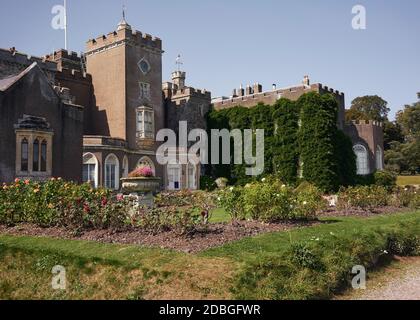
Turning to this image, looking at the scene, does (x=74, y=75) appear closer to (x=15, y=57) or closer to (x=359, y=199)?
(x=15, y=57)

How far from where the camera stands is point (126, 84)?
3192cm

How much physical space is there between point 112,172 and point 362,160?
75.9ft

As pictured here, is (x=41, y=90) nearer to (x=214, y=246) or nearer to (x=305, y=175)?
(x=214, y=246)

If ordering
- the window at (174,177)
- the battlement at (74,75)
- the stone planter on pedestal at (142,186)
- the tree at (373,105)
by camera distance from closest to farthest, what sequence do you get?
1. the stone planter on pedestal at (142,186)
2. the battlement at (74,75)
3. the window at (174,177)
4. the tree at (373,105)

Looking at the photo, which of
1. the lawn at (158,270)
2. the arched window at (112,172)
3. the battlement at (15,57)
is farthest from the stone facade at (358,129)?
the lawn at (158,270)

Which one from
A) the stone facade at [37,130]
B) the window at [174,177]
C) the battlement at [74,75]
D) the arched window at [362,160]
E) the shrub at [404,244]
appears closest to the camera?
the shrub at [404,244]

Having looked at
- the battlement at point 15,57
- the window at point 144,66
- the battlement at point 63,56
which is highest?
the battlement at point 63,56

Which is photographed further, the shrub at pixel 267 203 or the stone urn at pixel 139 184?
the stone urn at pixel 139 184

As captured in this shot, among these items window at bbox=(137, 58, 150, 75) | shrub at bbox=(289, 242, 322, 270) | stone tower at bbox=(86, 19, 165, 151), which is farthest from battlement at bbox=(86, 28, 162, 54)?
shrub at bbox=(289, 242, 322, 270)

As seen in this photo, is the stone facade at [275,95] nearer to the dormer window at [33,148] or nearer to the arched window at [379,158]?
the arched window at [379,158]

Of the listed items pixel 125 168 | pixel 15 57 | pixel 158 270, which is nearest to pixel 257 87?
pixel 125 168

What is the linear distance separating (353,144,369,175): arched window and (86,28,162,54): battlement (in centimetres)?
1986

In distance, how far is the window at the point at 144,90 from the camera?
33250 millimetres

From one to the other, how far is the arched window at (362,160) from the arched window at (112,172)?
871 inches
